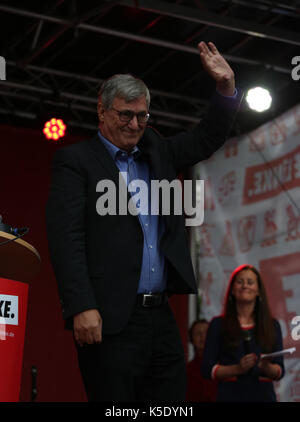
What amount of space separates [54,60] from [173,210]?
17.4 ft

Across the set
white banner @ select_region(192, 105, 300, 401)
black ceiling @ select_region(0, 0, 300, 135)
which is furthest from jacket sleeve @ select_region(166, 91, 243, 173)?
white banner @ select_region(192, 105, 300, 401)

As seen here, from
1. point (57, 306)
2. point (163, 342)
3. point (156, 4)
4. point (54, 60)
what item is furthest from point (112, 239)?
point (57, 306)

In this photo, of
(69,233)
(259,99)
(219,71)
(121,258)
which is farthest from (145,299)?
(259,99)

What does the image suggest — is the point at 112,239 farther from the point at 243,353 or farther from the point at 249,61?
the point at 249,61

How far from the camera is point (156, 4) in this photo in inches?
227

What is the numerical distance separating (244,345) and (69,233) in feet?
8.12

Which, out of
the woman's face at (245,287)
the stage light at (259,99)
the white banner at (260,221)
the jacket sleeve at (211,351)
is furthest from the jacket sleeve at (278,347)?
the stage light at (259,99)

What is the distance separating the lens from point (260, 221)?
7480 mm

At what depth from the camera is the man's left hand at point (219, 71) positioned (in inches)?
96.3

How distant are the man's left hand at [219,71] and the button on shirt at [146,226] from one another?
343 millimetres

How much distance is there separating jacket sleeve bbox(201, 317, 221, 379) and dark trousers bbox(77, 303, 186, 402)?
88.5 inches

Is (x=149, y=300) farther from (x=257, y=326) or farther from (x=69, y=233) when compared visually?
(x=257, y=326)

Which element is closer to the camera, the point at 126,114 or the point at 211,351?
the point at 126,114

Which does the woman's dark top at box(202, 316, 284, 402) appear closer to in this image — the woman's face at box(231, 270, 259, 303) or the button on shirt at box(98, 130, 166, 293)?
the woman's face at box(231, 270, 259, 303)
